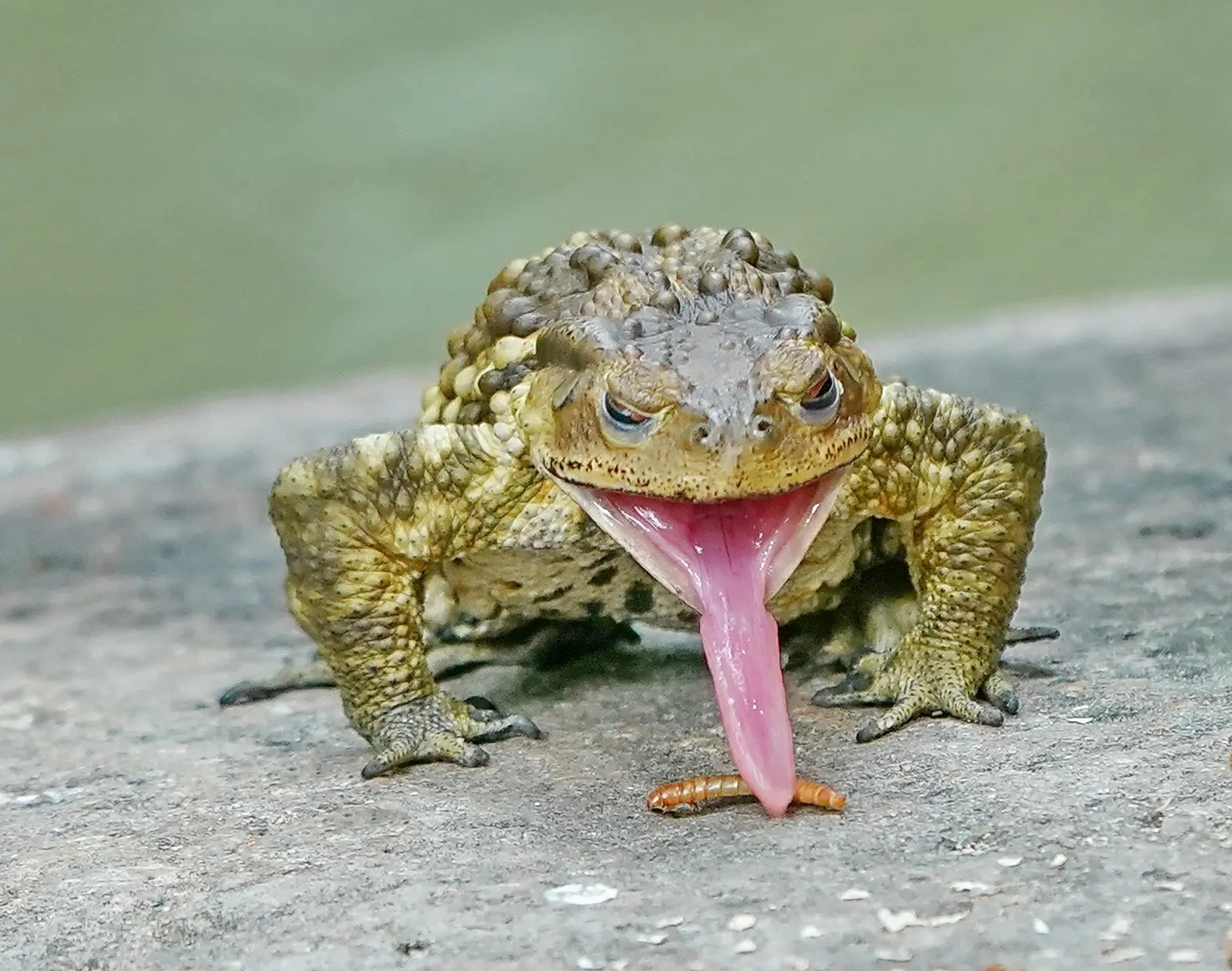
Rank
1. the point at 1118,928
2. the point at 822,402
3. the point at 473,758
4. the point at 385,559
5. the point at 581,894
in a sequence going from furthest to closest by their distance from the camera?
the point at 385,559 < the point at 473,758 < the point at 822,402 < the point at 581,894 < the point at 1118,928

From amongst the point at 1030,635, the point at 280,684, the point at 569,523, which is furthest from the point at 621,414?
the point at 280,684

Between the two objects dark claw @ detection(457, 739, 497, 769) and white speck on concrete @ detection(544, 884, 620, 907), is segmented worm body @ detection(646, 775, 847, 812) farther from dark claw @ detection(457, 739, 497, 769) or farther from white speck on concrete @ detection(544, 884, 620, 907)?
dark claw @ detection(457, 739, 497, 769)

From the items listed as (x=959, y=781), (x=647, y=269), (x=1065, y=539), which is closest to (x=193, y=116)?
(x=1065, y=539)

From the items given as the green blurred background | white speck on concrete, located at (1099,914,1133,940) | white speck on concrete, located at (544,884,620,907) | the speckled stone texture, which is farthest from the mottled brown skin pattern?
the green blurred background

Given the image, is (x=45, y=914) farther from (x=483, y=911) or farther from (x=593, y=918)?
(x=593, y=918)

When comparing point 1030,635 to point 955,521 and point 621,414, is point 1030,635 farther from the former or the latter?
point 621,414

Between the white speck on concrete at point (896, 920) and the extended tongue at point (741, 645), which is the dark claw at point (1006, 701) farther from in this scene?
the white speck on concrete at point (896, 920)
